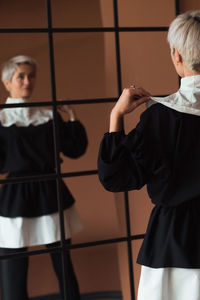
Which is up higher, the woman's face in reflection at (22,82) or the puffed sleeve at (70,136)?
the woman's face in reflection at (22,82)

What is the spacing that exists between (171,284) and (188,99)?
20.7 inches

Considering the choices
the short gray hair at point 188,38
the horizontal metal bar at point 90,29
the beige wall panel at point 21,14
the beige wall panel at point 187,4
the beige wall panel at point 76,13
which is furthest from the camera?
the beige wall panel at point 76,13

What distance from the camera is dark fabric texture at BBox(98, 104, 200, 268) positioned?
49.5 inches

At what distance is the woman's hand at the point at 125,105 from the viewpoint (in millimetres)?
1307

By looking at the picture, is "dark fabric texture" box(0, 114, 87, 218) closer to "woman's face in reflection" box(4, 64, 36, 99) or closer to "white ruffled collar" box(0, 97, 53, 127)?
"white ruffled collar" box(0, 97, 53, 127)

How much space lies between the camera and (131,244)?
1.97 m

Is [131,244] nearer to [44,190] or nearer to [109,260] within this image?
[44,190]

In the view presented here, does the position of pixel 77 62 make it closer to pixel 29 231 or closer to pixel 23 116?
pixel 23 116

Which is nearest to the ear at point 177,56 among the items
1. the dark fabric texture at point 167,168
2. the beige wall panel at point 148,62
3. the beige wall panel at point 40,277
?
the dark fabric texture at point 167,168

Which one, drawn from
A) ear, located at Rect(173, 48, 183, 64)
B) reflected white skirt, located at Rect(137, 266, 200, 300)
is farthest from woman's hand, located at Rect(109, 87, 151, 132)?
reflected white skirt, located at Rect(137, 266, 200, 300)

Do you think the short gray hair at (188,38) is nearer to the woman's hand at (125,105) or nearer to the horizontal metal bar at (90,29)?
the woman's hand at (125,105)

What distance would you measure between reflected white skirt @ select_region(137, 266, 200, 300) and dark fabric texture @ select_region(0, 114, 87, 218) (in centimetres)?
73

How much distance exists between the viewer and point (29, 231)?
2006 mm

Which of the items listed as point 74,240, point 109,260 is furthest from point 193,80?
point 109,260
